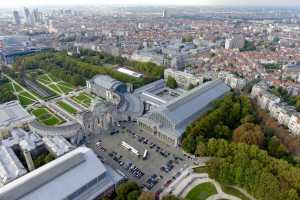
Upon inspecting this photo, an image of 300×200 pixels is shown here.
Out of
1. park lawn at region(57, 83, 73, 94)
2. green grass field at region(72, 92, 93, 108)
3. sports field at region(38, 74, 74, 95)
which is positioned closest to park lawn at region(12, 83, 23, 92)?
sports field at region(38, 74, 74, 95)

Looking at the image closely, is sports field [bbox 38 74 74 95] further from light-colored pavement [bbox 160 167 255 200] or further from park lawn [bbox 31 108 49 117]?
light-colored pavement [bbox 160 167 255 200]

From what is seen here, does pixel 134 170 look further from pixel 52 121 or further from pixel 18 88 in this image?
pixel 18 88

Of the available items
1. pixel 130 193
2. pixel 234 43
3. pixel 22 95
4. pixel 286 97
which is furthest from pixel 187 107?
pixel 234 43

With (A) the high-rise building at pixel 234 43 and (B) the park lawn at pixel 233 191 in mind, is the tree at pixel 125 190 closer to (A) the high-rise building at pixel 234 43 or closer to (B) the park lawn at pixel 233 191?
(B) the park lawn at pixel 233 191

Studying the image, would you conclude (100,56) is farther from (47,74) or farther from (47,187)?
(47,187)

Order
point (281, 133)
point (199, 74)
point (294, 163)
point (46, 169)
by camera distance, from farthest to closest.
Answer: point (199, 74), point (281, 133), point (294, 163), point (46, 169)

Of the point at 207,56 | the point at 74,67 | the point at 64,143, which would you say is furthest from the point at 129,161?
the point at 207,56
